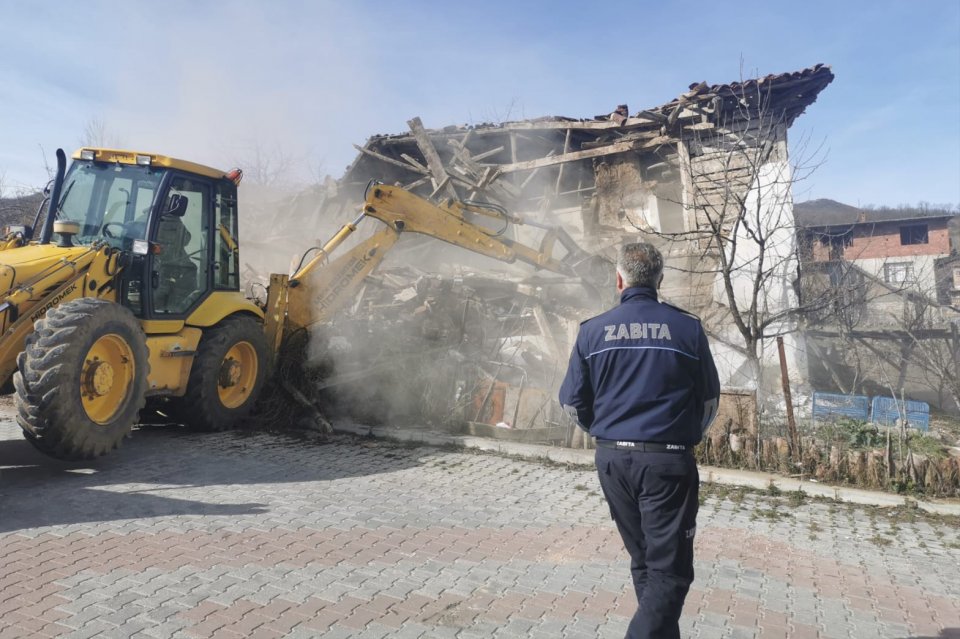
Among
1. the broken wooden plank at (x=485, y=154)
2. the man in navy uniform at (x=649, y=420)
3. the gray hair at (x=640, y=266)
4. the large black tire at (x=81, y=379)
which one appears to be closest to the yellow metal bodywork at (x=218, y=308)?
the large black tire at (x=81, y=379)

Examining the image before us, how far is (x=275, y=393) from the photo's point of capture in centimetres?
924

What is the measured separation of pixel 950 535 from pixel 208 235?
8.19 m

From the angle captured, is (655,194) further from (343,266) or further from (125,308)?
(125,308)

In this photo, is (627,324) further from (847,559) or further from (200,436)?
(200,436)

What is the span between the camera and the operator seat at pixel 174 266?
24.3 ft

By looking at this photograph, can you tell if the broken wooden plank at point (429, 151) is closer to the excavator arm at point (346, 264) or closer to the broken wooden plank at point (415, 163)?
the broken wooden plank at point (415, 163)

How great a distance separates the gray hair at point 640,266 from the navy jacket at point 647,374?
2.2 inches

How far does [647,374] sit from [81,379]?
5.24m

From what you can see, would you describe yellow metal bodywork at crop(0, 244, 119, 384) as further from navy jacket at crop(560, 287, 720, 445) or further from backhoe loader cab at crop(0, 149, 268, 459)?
navy jacket at crop(560, 287, 720, 445)

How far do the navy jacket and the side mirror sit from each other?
5835mm

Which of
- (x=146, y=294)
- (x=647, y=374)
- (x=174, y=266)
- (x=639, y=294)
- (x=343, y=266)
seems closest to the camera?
(x=647, y=374)

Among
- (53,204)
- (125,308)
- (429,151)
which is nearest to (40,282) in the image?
(125,308)

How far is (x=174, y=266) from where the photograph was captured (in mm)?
7664

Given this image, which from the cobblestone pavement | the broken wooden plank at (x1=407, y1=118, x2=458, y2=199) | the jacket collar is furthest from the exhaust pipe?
the broken wooden plank at (x1=407, y1=118, x2=458, y2=199)
